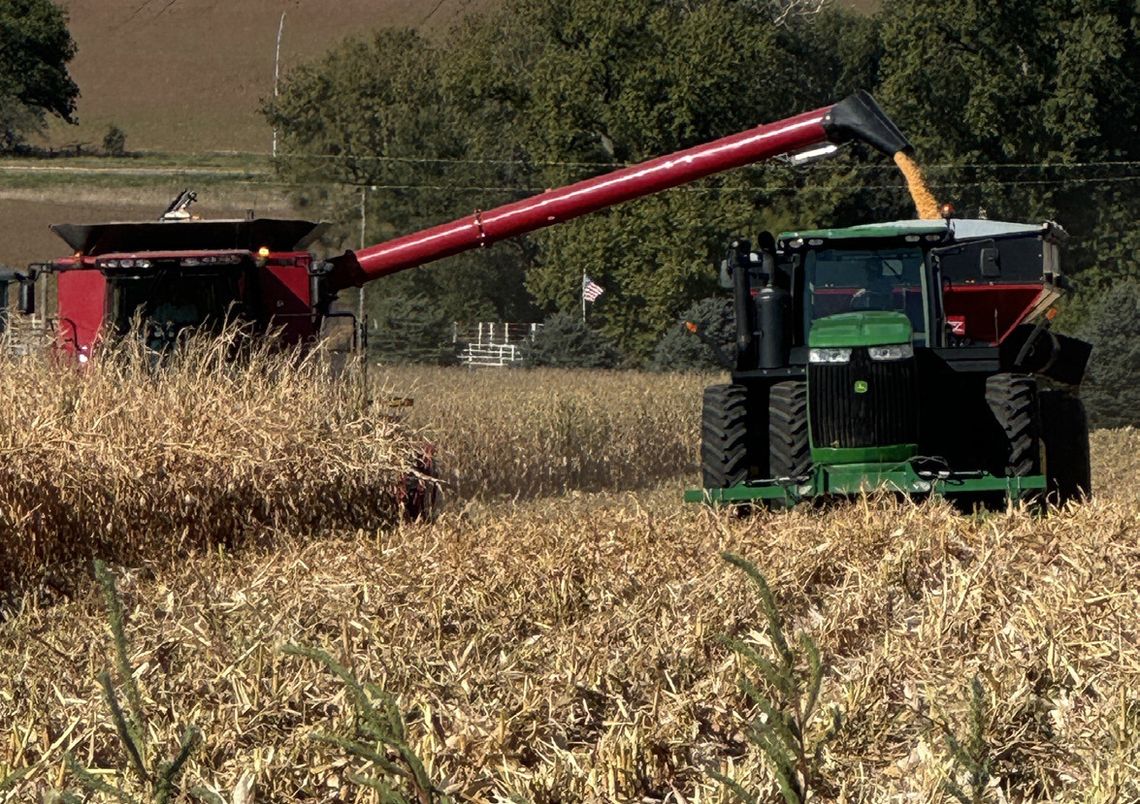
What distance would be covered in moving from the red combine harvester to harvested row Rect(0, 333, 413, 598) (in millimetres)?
730

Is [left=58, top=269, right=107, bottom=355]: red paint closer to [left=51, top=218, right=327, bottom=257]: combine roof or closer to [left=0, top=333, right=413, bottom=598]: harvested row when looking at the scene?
[left=51, top=218, right=327, bottom=257]: combine roof

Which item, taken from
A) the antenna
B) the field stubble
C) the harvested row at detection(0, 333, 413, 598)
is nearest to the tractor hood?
the field stubble

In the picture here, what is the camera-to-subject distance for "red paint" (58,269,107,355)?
1169 cm

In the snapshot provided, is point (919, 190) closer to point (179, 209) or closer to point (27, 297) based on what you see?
point (179, 209)

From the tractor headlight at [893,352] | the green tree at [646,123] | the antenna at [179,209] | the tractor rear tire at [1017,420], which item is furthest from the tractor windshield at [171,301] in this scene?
the green tree at [646,123]

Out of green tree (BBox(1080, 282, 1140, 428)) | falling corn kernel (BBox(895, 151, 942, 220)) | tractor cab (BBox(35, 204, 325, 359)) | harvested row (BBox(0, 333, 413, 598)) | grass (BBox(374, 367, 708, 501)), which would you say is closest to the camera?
harvested row (BBox(0, 333, 413, 598))

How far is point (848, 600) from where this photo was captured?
6551mm

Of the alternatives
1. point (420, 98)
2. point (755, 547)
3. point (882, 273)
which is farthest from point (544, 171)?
point (755, 547)

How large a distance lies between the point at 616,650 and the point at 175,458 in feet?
14.6

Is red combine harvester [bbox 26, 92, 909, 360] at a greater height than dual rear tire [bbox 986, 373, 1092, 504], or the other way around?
red combine harvester [bbox 26, 92, 909, 360]

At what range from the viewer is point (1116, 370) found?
28828 millimetres

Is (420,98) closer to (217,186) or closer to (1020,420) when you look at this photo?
(217,186)

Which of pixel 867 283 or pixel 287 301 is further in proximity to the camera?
pixel 287 301

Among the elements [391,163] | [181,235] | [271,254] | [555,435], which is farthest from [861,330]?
[391,163]
